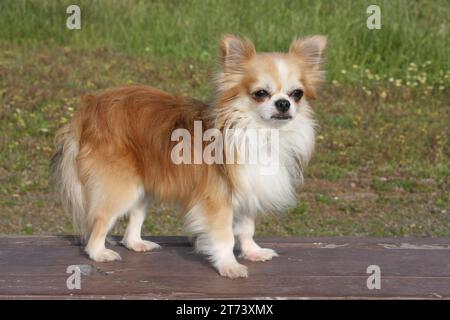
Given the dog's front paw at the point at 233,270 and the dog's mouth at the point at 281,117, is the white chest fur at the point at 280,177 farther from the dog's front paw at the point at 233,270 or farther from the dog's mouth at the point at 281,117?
the dog's front paw at the point at 233,270

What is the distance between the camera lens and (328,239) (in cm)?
523

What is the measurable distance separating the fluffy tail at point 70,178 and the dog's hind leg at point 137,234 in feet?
0.80

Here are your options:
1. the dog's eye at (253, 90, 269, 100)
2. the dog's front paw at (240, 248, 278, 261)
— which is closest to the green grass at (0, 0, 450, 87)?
the dog's front paw at (240, 248, 278, 261)

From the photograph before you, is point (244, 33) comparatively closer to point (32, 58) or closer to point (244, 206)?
point (32, 58)

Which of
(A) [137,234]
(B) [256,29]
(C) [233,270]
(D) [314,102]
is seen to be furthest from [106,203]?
(B) [256,29]

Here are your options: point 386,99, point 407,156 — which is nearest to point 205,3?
point 386,99

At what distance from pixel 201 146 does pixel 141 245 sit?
2.56 feet

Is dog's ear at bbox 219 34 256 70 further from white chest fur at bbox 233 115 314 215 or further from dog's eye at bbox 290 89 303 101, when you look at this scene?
white chest fur at bbox 233 115 314 215

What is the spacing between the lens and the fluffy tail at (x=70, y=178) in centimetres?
484

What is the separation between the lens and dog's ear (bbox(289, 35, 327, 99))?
15.0 feet

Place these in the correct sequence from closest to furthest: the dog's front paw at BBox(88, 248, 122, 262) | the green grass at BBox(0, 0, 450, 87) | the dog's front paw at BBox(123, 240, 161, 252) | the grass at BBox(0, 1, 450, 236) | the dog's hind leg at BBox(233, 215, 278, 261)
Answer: the dog's front paw at BBox(88, 248, 122, 262), the dog's hind leg at BBox(233, 215, 278, 261), the dog's front paw at BBox(123, 240, 161, 252), the grass at BBox(0, 1, 450, 236), the green grass at BBox(0, 0, 450, 87)

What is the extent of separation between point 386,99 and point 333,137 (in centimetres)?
112

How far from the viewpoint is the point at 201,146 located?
4.52 meters

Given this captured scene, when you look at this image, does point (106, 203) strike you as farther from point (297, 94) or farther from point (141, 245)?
point (297, 94)
